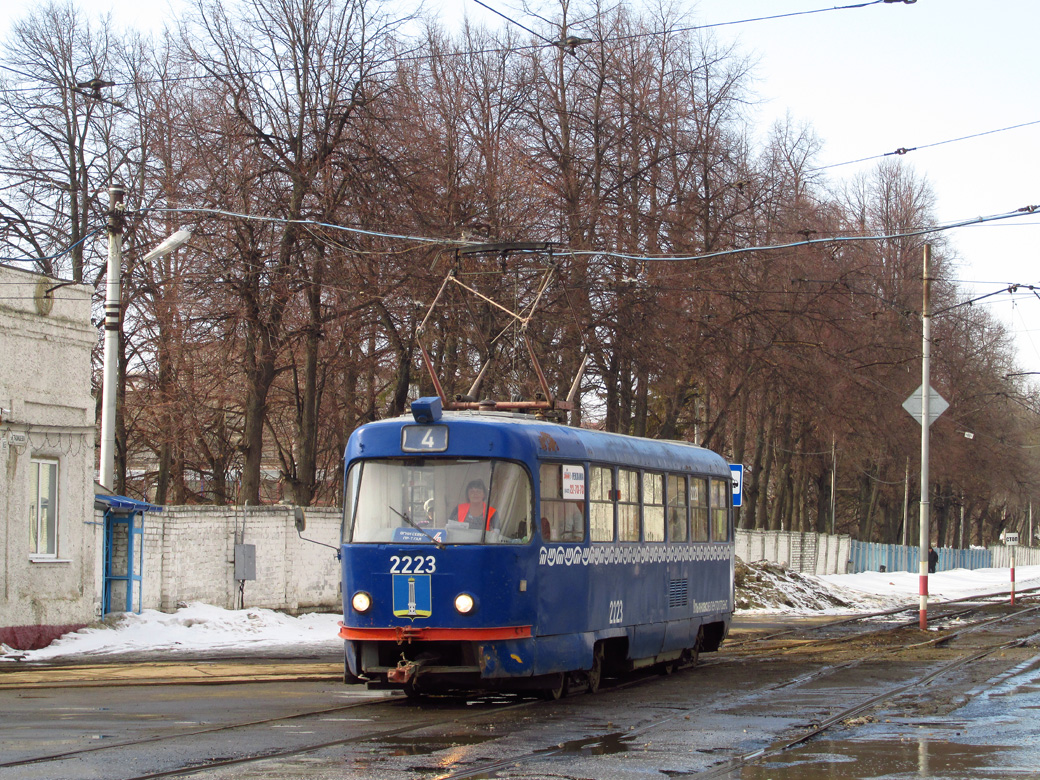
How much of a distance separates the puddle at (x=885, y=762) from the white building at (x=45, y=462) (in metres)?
12.5

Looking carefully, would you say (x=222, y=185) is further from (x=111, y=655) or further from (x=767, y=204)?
(x=767, y=204)

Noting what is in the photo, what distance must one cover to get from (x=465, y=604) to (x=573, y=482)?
2.00 meters

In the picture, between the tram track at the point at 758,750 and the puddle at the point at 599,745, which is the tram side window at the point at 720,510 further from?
the puddle at the point at 599,745

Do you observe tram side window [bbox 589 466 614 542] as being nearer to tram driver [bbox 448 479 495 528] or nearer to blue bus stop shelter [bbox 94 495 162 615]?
tram driver [bbox 448 479 495 528]

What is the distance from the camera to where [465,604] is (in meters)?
12.2

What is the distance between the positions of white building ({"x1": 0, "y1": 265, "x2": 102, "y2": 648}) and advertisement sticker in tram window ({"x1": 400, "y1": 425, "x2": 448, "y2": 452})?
326 inches

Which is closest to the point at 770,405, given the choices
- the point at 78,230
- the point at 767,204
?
the point at 767,204

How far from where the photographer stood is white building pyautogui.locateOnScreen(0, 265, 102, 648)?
61.5ft

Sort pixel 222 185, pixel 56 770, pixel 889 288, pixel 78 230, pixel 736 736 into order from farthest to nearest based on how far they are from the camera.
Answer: pixel 889 288 → pixel 78 230 → pixel 222 185 → pixel 736 736 → pixel 56 770

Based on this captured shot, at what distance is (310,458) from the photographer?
28.7 meters

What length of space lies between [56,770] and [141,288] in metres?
22.4

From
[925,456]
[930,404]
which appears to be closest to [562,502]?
[925,456]

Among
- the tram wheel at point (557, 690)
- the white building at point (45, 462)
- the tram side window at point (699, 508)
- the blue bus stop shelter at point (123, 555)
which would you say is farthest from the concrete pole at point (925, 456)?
the white building at point (45, 462)

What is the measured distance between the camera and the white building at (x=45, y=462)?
18.7 metres
